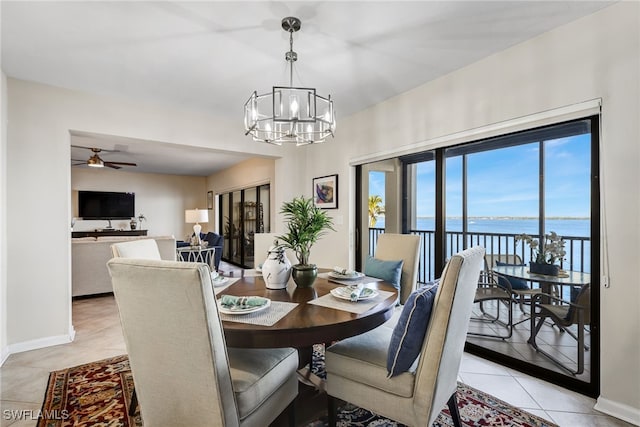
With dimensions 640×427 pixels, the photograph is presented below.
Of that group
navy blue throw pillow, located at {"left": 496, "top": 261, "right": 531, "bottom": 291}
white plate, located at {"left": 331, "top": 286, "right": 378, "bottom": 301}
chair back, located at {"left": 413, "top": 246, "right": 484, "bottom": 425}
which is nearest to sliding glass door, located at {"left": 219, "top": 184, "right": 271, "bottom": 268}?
navy blue throw pillow, located at {"left": 496, "top": 261, "right": 531, "bottom": 291}

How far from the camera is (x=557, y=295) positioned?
2.36 meters

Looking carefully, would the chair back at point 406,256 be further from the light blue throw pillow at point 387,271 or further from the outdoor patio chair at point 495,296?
the outdoor patio chair at point 495,296

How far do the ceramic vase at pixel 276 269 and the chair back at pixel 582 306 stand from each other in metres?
2.04

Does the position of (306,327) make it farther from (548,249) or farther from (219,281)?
(548,249)

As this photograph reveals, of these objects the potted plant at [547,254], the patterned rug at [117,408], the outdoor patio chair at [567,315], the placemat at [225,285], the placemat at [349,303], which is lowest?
the patterned rug at [117,408]

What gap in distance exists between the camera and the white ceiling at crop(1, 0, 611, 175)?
1.92 meters

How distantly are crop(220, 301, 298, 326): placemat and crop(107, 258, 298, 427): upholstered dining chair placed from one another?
8.3 inches

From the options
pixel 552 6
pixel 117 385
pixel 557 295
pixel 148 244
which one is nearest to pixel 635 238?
pixel 557 295

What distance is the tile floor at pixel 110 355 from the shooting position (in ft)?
6.12

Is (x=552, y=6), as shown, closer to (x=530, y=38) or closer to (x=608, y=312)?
(x=530, y=38)

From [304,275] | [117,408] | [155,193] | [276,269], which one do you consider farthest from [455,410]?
[155,193]

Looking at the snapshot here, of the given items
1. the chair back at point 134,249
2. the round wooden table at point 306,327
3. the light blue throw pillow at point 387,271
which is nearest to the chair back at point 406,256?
the light blue throw pillow at point 387,271

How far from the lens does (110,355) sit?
266 centimetres

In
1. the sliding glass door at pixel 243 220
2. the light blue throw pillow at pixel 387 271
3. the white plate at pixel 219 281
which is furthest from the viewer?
→ the sliding glass door at pixel 243 220
